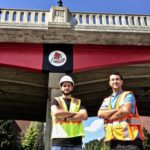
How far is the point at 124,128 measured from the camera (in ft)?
13.5

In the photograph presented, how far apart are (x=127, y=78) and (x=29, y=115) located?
940 centimetres

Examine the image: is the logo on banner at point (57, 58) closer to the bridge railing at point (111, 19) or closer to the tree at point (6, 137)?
the bridge railing at point (111, 19)

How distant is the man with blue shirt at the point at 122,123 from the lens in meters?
4.04

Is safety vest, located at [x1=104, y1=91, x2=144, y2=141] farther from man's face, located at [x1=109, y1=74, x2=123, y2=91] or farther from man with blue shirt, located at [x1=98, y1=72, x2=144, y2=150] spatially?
man's face, located at [x1=109, y1=74, x2=123, y2=91]

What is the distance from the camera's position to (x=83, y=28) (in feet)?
35.7

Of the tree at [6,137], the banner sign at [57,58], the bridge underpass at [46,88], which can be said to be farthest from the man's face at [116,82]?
the tree at [6,137]

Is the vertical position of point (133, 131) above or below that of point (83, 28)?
below

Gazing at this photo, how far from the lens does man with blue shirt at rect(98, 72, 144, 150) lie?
13.2 feet

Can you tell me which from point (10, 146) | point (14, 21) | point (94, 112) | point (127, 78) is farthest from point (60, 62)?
point (10, 146)

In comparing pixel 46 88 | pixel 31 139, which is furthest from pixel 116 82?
pixel 31 139

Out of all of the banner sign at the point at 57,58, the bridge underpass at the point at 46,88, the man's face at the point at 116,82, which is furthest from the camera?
the bridge underpass at the point at 46,88

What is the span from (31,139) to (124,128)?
36705mm

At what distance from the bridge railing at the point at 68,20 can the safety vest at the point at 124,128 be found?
22.8ft

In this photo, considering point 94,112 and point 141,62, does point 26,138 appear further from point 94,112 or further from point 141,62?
point 141,62
